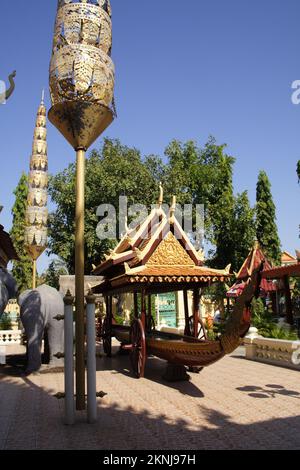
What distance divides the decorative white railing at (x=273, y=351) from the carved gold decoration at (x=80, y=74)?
741cm

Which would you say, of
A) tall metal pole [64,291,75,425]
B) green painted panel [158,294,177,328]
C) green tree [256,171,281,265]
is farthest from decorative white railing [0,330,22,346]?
green tree [256,171,281,265]

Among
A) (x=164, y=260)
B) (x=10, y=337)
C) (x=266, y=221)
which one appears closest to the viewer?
(x=164, y=260)

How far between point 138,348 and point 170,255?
7.54 ft

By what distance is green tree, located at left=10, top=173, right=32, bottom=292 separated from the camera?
3284 cm

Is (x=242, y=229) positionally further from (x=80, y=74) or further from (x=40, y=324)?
(x=80, y=74)

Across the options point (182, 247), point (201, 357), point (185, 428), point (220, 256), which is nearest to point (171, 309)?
point (220, 256)

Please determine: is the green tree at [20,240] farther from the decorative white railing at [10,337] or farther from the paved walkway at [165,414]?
the paved walkway at [165,414]

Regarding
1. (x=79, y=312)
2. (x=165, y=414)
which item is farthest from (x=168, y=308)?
(x=79, y=312)

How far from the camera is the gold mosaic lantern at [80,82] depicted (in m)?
6.09

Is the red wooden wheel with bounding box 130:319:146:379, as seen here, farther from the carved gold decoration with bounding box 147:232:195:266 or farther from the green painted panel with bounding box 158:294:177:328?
the green painted panel with bounding box 158:294:177:328

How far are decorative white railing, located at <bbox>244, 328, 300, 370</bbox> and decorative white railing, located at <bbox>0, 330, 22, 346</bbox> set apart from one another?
11551 millimetres

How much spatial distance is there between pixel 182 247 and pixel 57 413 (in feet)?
16.2

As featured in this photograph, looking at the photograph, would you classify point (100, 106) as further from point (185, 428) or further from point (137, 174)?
point (137, 174)

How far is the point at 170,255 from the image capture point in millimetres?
9539
